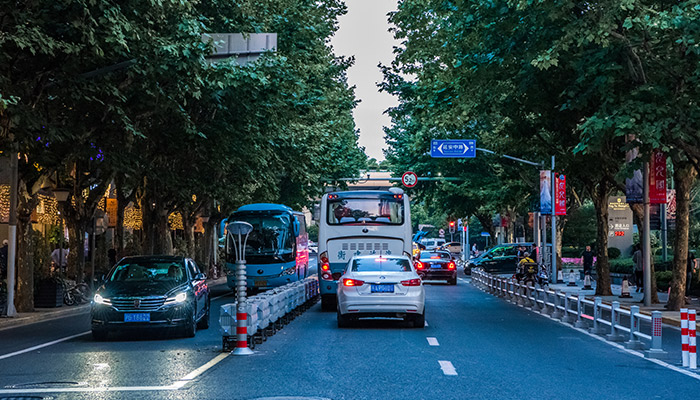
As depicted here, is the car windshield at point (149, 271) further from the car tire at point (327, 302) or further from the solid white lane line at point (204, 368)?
the car tire at point (327, 302)

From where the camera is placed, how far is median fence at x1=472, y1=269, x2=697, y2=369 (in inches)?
567

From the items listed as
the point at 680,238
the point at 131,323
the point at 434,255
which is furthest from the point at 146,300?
the point at 434,255

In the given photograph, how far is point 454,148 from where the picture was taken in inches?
1950

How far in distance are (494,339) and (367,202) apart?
10.4 m

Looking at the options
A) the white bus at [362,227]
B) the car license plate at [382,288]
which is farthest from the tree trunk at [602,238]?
the car license plate at [382,288]

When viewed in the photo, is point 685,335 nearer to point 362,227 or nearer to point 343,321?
point 343,321

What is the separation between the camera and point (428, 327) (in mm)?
20953

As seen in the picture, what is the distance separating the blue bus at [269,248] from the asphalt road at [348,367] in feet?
50.8

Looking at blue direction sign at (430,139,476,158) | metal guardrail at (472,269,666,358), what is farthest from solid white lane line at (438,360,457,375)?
blue direction sign at (430,139,476,158)

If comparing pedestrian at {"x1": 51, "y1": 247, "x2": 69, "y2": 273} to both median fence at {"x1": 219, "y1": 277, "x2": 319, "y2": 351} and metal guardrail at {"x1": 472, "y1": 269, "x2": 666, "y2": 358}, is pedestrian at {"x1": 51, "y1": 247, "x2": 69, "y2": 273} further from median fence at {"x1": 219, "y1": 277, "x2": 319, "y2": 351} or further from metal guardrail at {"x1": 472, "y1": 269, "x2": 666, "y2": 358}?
metal guardrail at {"x1": 472, "y1": 269, "x2": 666, "y2": 358}

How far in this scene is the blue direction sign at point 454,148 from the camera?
48.9 meters

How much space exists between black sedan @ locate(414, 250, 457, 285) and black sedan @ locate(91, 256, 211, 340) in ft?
89.9

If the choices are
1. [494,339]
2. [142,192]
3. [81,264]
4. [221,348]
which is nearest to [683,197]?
[494,339]

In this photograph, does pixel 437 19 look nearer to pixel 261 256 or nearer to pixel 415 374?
pixel 261 256
